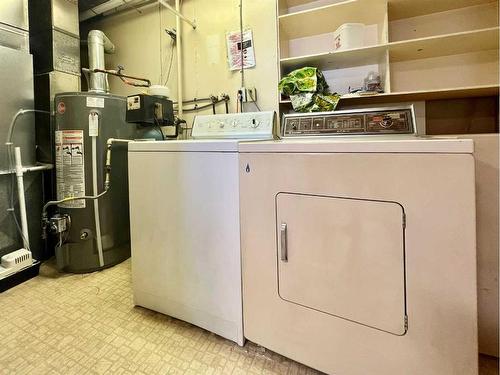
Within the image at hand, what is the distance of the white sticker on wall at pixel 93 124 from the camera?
1.92 meters

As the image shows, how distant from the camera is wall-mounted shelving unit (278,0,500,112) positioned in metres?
1.47

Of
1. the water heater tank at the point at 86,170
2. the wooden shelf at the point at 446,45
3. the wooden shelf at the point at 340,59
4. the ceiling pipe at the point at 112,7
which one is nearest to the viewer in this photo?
the wooden shelf at the point at 446,45

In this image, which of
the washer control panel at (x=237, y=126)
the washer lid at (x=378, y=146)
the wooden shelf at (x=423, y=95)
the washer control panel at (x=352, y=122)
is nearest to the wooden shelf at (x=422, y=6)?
the wooden shelf at (x=423, y=95)

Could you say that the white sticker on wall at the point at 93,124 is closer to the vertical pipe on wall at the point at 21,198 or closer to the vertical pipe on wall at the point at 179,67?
the vertical pipe on wall at the point at 21,198

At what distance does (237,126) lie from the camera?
5.48 ft

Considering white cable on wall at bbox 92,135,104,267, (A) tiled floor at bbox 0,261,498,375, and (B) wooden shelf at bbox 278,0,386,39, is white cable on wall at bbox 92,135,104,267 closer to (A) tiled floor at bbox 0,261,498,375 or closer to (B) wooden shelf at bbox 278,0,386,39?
(A) tiled floor at bbox 0,261,498,375

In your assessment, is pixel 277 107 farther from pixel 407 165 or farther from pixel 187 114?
pixel 407 165

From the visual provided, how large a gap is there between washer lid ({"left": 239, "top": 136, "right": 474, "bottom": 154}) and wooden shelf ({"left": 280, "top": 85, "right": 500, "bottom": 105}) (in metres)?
0.74

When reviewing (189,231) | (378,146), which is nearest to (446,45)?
(378,146)

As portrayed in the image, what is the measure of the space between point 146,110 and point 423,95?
1.75m

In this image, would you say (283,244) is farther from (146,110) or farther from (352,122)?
(146,110)

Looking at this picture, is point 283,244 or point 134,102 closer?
point 283,244

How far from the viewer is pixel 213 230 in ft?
4.06

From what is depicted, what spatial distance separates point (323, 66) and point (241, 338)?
5.81 ft
